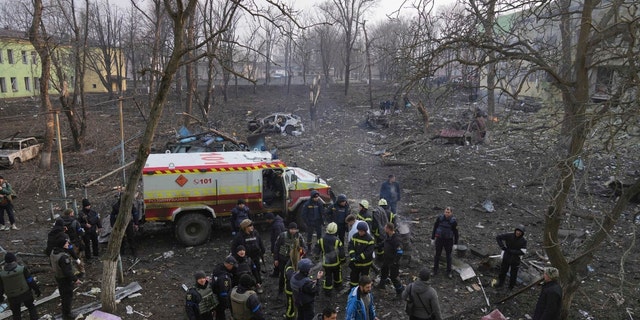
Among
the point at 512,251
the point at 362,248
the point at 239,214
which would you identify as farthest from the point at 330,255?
the point at 512,251

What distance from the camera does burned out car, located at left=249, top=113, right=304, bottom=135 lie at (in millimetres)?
24484

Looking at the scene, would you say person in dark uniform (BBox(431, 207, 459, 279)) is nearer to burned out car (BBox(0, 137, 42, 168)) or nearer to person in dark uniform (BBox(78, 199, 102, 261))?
person in dark uniform (BBox(78, 199, 102, 261))

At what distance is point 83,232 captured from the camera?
8.26 meters

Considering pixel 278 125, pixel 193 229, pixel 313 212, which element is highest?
pixel 278 125

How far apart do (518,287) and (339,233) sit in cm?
370

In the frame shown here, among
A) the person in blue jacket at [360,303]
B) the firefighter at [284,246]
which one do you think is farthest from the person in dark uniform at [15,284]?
the person in blue jacket at [360,303]

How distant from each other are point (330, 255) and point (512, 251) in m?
3.26

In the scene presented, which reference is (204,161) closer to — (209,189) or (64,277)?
(209,189)

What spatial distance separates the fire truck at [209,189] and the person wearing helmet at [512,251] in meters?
4.59

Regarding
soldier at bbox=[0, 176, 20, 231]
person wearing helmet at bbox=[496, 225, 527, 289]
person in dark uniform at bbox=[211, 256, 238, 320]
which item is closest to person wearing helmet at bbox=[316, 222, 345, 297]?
person in dark uniform at bbox=[211, 256, 238, 320]

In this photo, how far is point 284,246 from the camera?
7363 millimetres

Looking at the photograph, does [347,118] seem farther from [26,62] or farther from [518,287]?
[26,62]

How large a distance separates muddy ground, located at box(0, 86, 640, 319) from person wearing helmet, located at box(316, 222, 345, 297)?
14.1 inches

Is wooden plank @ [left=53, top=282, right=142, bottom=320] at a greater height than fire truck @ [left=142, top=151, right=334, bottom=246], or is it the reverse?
fire truck @ [left=142, top=151, right=334, bottom=246]
